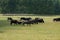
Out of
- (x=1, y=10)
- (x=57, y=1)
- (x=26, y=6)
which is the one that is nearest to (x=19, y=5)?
(x=26, y=6)

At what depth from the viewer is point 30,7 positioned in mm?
116500

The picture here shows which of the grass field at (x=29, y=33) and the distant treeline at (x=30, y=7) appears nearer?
the grass field at (x=29, y=33)

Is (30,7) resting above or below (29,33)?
below

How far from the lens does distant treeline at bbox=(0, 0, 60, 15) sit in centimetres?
11250

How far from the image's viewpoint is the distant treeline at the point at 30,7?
112 meters

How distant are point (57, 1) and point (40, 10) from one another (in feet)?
74.7

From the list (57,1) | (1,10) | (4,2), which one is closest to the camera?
(1,10)

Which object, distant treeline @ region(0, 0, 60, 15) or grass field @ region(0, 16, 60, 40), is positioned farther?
distant treeline @ region(0, 0, 60, 15)

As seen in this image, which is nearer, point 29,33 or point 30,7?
point 29,33

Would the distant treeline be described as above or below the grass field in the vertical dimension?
below

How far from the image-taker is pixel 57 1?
132 meters

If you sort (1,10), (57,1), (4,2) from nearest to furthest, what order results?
(1,10) < (4,2) < (57,1)

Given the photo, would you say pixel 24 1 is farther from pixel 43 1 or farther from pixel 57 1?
pixel 57 1

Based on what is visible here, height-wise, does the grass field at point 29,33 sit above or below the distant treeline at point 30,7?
above
